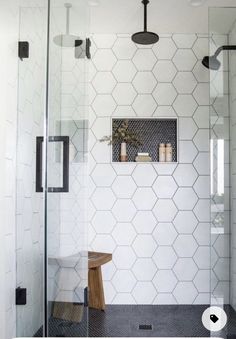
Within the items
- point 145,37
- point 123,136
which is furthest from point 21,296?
point 145,37

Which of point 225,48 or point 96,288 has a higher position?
point 225,48

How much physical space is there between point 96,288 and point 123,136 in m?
1.31

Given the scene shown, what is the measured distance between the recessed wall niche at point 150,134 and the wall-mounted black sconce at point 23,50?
121 centimetres

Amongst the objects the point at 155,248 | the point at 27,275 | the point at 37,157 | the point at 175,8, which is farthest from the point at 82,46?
the point at 155,248

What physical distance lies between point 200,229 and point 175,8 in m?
1.82

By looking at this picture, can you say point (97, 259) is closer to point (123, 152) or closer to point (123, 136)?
point (123, 152)

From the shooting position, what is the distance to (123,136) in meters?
2.97

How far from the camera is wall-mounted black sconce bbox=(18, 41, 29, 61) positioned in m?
1.91

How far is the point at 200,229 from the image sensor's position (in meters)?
2.92

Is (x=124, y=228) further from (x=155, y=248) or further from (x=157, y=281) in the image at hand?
(x=157, y=281)

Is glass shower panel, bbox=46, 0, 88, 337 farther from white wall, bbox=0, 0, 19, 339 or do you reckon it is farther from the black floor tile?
white wall, bbox=0, 0, 19, 339

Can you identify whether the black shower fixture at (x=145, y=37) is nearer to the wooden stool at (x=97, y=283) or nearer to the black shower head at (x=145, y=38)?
the black shower head at (x=145, y=38)

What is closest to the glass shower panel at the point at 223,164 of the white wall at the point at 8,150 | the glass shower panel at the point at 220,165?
the glass shower panel at the point at 220,165

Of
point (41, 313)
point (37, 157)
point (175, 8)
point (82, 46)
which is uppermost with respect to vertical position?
point (175, 8)
